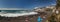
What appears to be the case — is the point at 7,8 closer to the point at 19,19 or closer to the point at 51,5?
the point at 19,19

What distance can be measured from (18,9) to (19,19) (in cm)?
10

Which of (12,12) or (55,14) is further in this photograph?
(12,12)

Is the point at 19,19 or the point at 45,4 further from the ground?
the point at 45,4

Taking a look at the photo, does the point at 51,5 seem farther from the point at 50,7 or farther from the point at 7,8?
the point at 7,8

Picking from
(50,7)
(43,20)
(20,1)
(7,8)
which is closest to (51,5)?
(50,7)

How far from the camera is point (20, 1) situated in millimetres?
1183

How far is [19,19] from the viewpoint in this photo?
A: 3.85ft

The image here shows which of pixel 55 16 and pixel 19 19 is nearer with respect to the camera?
pixel 55 16

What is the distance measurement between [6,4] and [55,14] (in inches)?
18.7

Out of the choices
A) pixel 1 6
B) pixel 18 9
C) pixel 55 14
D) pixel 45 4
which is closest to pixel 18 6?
pixel 18 9

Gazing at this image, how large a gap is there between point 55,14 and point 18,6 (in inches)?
14.8

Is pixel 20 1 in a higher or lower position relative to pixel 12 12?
higher

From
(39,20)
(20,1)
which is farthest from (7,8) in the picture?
(39,20)

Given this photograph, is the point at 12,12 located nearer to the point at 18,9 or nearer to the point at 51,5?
the point at 18,9
